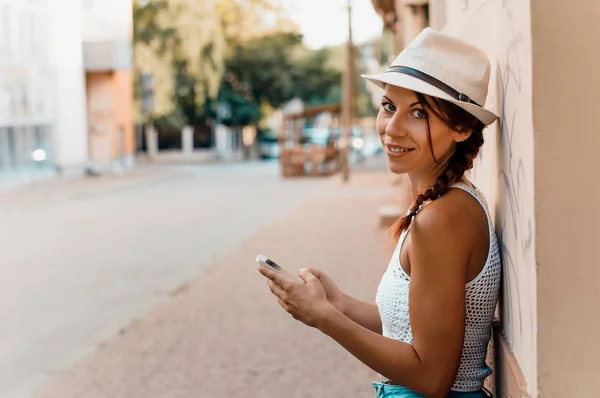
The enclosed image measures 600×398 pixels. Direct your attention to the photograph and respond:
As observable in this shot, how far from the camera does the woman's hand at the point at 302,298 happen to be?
234 centimetres

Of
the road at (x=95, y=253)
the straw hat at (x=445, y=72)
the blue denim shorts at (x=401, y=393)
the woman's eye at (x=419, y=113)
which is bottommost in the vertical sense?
the road at (x=95, y=253)

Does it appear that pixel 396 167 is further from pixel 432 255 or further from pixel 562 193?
pixel 562 193

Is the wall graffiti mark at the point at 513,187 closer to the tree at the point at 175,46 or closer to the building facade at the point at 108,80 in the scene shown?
the building facade at the point at 108,80

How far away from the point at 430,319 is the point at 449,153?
0.47m

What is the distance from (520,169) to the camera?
2.33 m

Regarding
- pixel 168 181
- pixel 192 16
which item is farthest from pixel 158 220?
pixel 192 16

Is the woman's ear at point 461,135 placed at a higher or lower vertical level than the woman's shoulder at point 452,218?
higher

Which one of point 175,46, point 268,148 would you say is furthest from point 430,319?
point 268,148

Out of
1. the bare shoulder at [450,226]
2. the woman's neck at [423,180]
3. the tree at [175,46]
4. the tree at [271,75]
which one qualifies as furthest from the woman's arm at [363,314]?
the tree at [271,75]

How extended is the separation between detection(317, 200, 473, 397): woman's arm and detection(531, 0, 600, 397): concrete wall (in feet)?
0.67

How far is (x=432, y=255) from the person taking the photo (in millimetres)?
2250

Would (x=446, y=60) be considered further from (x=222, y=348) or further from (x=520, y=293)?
(x=222, y=348)

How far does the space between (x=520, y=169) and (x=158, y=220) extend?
15.5 meters

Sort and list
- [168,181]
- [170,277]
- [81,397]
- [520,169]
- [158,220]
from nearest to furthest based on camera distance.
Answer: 1. [520,169]
2. [81,397]
3. [170,277]
4. [158,220]
5. [168,181]
